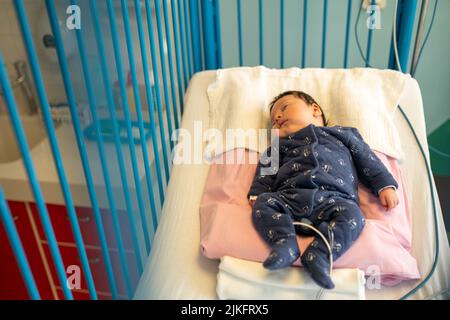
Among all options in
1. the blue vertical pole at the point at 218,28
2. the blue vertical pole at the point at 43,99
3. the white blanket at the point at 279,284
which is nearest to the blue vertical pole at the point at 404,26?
the blue vertical pole at the point at 218,28

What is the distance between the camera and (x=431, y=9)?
1.74 metres

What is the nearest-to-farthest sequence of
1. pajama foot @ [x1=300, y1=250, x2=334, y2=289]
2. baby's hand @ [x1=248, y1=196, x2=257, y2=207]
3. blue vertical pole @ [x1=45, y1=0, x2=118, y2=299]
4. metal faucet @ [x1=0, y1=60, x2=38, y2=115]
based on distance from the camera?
1. blue vertical pole @ [x1=45, y1=0, x2=118, y2=299]
2. pajama foot @ [x1=300, y1=250, x2=334, y2=289]
3. baby's hand @ [x1=248, y1=196, x2=257, y2=207]
4. metal faucet @ [x1=0, y1=60, x2=38, y2=115]

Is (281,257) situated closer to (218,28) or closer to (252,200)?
(252,200)

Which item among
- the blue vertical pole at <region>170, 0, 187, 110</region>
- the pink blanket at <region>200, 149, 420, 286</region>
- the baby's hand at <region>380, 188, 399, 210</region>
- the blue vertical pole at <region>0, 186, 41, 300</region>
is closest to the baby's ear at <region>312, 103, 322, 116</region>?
the pink blanket at <region>200, 149, 420, 286</region>

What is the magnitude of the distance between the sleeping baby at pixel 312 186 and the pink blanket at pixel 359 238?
0.02 meters

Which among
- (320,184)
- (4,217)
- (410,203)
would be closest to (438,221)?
(410,203)

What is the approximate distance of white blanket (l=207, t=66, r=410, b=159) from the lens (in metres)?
1.29

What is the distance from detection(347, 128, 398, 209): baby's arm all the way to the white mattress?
125 millimetres

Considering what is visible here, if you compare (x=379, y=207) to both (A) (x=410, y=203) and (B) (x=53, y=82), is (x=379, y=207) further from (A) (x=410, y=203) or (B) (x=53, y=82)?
(B) (x=53, y=82)

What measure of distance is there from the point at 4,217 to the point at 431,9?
183 cm

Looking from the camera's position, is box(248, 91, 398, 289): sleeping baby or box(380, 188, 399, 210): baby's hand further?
box(380, 188, 399, 210): baby's hand

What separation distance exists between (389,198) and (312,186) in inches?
8.1

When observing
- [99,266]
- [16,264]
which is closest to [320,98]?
[99,266]

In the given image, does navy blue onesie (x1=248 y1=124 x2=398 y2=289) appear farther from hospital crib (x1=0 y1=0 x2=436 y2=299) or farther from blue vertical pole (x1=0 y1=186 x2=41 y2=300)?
blue vertical pole (x1=0 y1=186 x2=41 y2=300)
